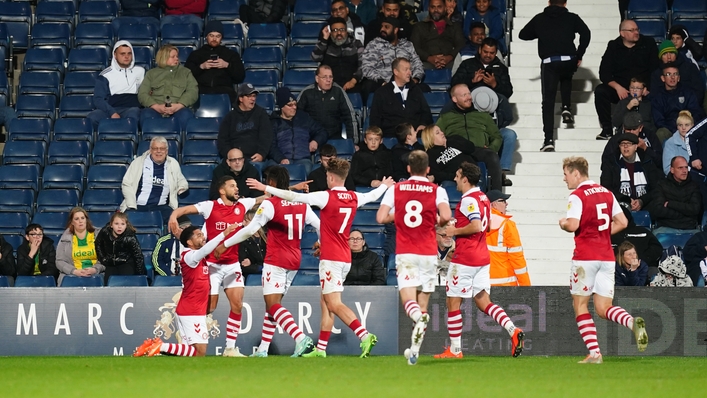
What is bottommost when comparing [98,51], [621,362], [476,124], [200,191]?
[621,362]

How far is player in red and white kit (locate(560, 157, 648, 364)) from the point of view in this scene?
37.5ft

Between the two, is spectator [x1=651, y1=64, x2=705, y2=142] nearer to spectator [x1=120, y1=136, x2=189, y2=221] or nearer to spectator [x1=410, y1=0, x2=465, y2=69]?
spectator [x1=410, y1=0, x2=465, y2=69]

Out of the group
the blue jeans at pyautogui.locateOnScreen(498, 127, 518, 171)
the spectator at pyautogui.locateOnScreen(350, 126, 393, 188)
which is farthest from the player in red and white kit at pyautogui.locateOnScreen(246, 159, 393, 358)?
the blue jeans at pyautogui.locateOnScreen(498, 127, 518, 171)

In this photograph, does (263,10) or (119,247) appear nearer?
(119,247)

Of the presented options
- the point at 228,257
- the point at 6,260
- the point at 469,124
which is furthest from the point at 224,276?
the point at 469,124

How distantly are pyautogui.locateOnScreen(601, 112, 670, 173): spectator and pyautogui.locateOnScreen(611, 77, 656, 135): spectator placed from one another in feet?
0.87

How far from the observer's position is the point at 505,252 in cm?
1424

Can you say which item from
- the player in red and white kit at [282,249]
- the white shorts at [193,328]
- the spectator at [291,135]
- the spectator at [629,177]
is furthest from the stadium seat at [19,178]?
the spectator at [629,177]

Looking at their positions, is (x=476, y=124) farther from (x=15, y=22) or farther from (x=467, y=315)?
(x=15, y=22)

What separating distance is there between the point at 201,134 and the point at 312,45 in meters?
2.77

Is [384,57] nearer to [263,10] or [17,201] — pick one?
[263,10]

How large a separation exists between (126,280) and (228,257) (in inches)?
114

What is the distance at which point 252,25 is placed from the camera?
2002 centimetres

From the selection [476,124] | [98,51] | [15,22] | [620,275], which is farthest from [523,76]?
[15,22]
